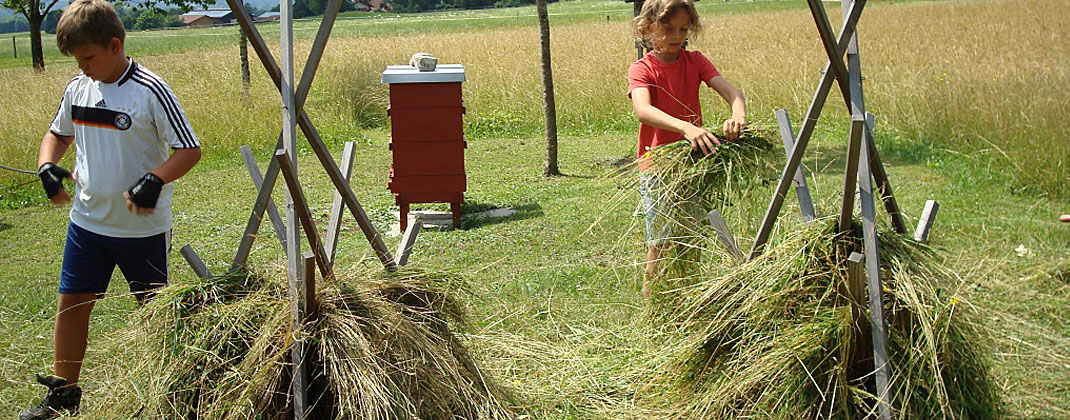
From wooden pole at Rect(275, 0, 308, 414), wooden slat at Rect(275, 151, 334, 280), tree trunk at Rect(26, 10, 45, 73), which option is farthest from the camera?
tree trunk at Rect(26, 10, 45, 73)

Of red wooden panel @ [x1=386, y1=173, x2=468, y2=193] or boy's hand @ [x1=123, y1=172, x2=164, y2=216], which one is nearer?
boy's hand @ [x1=123, y1=172, x2=164, y2=216]

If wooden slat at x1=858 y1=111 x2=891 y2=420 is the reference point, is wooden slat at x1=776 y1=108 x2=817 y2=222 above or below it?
above

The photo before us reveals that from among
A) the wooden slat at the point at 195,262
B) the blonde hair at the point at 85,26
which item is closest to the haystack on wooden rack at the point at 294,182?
the wooden slat at the point at 195,262

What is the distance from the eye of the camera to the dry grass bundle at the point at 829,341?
9.61 feet

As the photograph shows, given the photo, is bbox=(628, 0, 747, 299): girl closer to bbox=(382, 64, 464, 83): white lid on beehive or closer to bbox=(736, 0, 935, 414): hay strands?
bbox=(736, 0, 935, 414): hay strands

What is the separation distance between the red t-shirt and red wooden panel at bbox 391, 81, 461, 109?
3042mm

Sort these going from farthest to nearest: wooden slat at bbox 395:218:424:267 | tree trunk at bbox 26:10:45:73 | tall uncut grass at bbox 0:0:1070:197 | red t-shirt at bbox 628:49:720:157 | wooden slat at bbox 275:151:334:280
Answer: tree trunk at bbox 26:10:45:73, tall uncut grass at bbox 0:0:1070:197, red t-shirt at bbox 628:49:720:157, wooden slat at bbox 395:218:424:267, wooden slat at bbox 275:151:334:280

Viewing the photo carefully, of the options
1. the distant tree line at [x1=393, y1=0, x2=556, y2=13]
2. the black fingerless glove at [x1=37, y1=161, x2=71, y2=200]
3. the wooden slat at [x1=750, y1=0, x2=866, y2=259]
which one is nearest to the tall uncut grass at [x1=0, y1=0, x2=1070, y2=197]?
the wooden slat at [x1=750, y1=0, x2=866, y2=259]

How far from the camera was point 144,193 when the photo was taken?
3309 millimetres

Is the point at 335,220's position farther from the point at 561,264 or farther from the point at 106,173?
the point at 561,264

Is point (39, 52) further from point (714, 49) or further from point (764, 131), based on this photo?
point (764, 131)

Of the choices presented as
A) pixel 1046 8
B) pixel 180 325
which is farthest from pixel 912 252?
pixel 1046 8

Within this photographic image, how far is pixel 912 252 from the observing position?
10.2 feet

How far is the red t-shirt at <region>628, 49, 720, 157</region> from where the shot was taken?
3.98 metres
